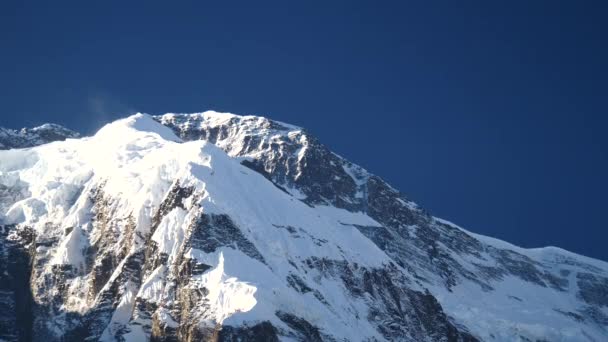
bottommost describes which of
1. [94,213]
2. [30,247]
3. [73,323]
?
[73,323]

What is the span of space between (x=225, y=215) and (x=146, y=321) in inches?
1248

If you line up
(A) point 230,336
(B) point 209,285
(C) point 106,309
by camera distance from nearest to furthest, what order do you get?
(A) point 230,336 → (B) point 209,285 → (C) point 106,309

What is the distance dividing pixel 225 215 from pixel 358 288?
129ft

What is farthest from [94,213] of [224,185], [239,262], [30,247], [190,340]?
[190,340]

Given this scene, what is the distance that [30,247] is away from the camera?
19575cm

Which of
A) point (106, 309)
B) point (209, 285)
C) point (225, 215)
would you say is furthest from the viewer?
point (225, 215)

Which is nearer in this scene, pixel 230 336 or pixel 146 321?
pixel 230 336

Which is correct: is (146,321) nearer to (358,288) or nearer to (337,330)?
(337,330)

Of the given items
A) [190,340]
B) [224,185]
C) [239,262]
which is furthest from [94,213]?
[190,340]

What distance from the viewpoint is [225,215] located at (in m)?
181

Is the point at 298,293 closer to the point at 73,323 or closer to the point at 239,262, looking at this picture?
the point at 239,262

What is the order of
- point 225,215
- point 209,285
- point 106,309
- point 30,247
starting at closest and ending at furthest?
point 209,285, point 106,309, point 225,215, point 30,247

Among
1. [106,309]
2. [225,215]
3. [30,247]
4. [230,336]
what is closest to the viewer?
[230,336]

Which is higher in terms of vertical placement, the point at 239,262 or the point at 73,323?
the point at 239,262
